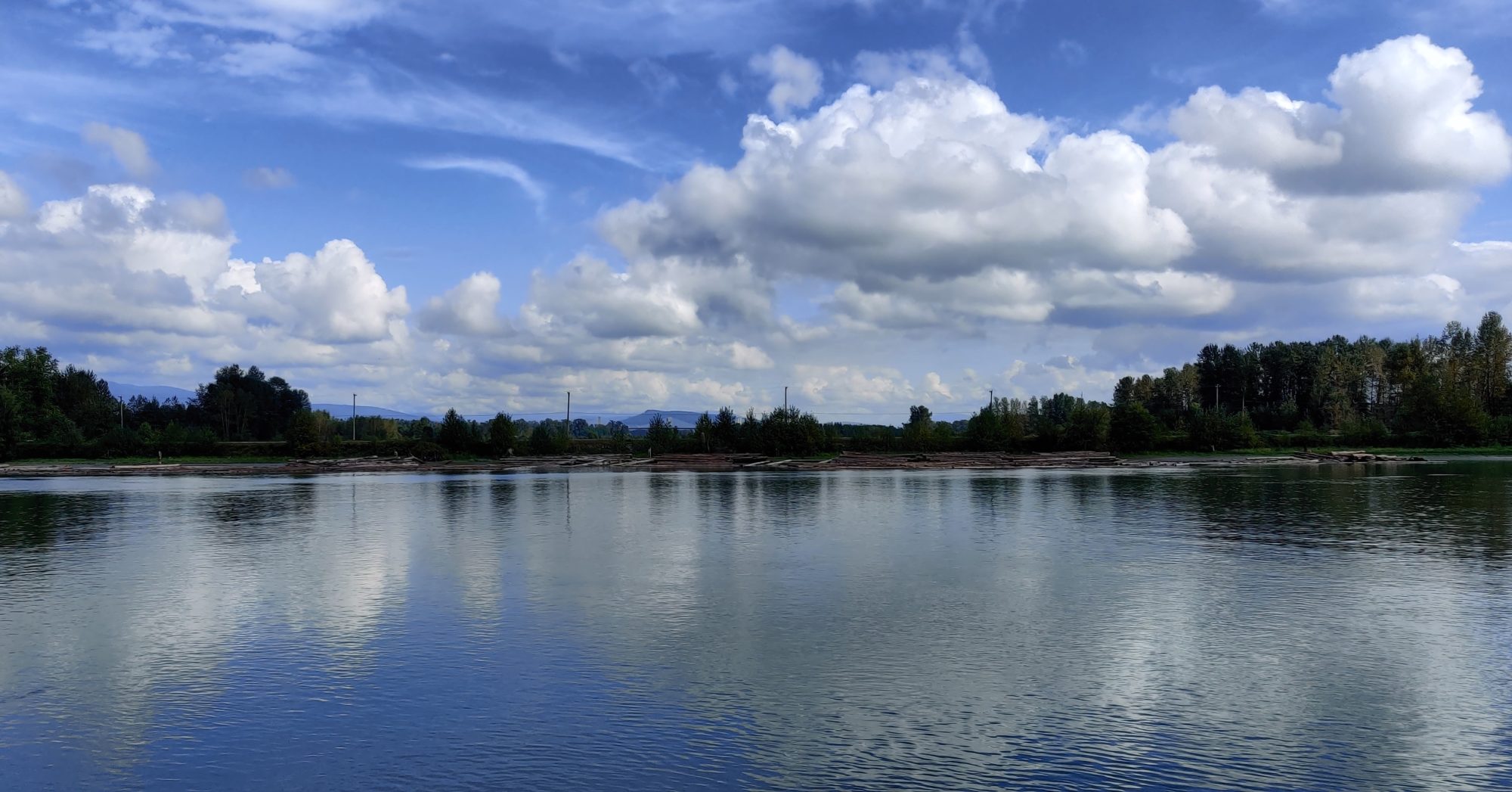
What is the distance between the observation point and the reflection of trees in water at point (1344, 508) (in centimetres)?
2759

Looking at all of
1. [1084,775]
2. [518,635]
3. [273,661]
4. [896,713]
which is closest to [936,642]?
[896,713]

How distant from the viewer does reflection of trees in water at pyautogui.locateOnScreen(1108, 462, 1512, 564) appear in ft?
90.5

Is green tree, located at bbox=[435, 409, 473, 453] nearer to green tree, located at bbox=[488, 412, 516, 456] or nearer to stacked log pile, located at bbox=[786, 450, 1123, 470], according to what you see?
green tree, located at bbox=[488, 412, 516, 456]

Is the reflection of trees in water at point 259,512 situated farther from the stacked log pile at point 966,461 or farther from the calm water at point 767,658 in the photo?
the stacked log pile at point 966,461

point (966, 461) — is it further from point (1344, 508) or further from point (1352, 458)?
point (1344, 508)

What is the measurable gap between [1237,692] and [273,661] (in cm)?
1403

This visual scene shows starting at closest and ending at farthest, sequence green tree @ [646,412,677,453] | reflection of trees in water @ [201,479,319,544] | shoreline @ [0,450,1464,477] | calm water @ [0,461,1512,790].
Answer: calm water @ [0,461,1512,790] < reflection of trees in water @ [201,479,319,544] < shoreline @ [0,450,1464,477] < green tree @ [646,412,677,453]

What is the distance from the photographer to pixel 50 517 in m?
39.9

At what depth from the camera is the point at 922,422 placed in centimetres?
9844

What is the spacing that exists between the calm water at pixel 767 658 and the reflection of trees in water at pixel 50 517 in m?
0.92

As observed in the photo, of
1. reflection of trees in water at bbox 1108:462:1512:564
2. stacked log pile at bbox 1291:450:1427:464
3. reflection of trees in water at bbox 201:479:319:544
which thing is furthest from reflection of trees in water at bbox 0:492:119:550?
stacked log pile at bbox 1291:450:1427:464

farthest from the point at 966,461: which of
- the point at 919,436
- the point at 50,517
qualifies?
the point at 50,517

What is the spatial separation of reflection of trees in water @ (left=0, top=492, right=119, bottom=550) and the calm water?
92 centimetres

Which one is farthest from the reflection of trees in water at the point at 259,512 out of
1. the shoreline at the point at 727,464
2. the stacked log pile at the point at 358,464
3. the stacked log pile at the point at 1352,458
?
the stacked log pile at the point at 1352,458
